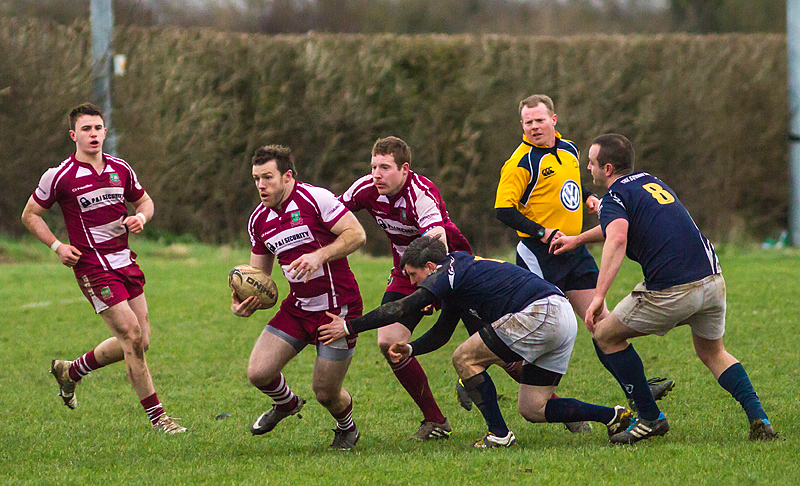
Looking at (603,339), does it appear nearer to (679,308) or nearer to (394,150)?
(679,308)

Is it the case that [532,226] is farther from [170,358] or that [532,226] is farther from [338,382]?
[170,358]

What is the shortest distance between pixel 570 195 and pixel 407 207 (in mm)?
1280

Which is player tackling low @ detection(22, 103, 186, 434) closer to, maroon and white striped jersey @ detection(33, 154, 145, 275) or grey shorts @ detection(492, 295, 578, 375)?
maroon and white striped jersey @ detection(33, 154, 145, 275)

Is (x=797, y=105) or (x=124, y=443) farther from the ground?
(x=797, y=105)

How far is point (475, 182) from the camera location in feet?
56.3

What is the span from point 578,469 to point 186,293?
8.57 metres

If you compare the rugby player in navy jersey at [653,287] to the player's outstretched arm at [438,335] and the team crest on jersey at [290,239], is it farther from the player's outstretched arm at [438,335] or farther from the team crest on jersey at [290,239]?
the team crest on jersey at [290,239]

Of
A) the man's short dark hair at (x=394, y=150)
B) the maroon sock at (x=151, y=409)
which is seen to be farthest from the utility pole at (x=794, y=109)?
the maroon sock at (x=151, y=409)

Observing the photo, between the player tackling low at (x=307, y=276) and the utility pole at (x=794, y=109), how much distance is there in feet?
41.3

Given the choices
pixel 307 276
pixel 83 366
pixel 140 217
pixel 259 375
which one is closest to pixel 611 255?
pixel 307 276

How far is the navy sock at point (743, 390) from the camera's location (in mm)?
5422

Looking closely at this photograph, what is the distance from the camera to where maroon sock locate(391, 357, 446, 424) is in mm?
6320

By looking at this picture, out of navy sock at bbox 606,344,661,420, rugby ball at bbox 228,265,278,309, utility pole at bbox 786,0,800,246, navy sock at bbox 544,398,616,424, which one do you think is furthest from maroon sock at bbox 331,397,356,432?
utility pole at bbox 786,0,800,246

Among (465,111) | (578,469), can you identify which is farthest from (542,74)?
(578,469)
